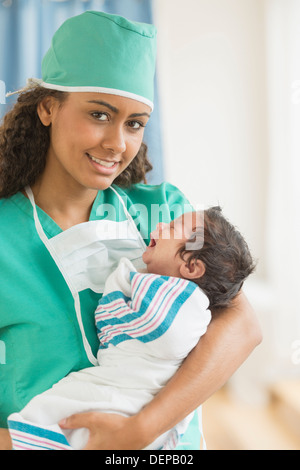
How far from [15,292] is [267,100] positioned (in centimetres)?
189

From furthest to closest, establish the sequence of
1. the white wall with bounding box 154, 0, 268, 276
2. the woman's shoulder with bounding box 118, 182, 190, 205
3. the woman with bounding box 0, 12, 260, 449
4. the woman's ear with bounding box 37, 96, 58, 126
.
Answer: the white wall with bounding box 154, 0, 268, 276 < the woman's shoulder with bounding box 118, 182, 190, 205 < the woman's ear with bounding box 37, 96, 58, 126 < the woman with bounding box 0, 12, 260, 449

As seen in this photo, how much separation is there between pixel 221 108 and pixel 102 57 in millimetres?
1627


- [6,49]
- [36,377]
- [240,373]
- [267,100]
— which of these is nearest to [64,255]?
[36,377]

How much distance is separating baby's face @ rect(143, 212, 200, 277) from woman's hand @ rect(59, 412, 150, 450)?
308 millimetres

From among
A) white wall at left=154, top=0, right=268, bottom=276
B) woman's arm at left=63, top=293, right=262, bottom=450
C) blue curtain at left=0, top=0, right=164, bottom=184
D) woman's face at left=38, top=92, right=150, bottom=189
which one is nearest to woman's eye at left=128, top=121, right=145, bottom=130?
woman's face at left=38, top=92, right=150, bottom=189

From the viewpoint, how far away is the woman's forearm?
0.87 metres

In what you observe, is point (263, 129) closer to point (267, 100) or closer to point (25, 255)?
point (267, 100)

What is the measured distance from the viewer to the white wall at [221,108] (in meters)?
2.45

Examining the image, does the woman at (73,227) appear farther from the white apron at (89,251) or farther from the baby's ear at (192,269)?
the baby's ear at (192,269)

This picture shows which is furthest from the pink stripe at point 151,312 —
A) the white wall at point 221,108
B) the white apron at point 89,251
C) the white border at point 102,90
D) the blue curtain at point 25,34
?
the white wall at point 221,108

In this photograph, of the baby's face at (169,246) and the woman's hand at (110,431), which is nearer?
the woman's hand at (110,431)

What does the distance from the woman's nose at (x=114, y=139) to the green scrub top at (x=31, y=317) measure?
223 mm

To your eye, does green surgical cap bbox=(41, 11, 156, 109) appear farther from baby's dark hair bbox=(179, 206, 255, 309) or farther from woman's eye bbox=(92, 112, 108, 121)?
baby's dark hair bbox=(179, 206, 255, 309)

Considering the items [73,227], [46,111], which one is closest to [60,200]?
[73,227]
